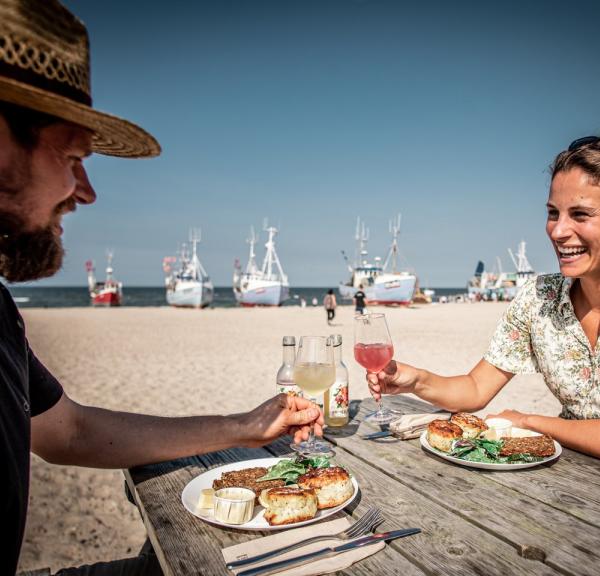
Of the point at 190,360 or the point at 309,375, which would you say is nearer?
the point at 309,375

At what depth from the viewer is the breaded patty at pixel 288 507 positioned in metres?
1.18

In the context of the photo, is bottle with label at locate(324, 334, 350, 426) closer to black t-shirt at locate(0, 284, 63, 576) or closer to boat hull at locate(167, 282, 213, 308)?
black t-shirt at locate(0, 284, 63, 576)

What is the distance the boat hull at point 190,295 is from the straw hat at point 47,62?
43768 mm

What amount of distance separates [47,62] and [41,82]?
4 centimetres

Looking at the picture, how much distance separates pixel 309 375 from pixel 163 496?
68 cm

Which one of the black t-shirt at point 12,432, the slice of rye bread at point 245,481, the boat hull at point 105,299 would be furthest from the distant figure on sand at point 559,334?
the boat hull at point 105,299

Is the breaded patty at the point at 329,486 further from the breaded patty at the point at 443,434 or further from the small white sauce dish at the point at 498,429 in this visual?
the small white sauce dish at the point at 498,429

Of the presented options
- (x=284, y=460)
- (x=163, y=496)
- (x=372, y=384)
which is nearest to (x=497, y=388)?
(x=372, y=384)

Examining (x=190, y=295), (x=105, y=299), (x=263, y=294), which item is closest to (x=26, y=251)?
(x=190, y=295)

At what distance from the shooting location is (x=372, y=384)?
2.14 m

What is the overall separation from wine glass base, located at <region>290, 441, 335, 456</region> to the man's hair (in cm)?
128

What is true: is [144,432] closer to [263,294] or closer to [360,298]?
[360,298]

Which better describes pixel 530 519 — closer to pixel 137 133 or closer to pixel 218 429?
pixel 218 429

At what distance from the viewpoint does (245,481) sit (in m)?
1.42
